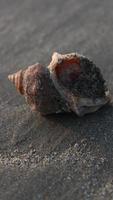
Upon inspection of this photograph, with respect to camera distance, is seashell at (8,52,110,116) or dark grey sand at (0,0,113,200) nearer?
dark grey sand at (0,0,113,200)

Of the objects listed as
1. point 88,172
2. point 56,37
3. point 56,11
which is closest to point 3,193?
point 88,172

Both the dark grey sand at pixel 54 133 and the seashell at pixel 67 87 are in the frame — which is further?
the seashell at pixel 67 87

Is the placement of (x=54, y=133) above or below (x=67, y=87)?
below

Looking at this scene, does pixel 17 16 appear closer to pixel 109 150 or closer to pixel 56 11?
pixel 56 11
